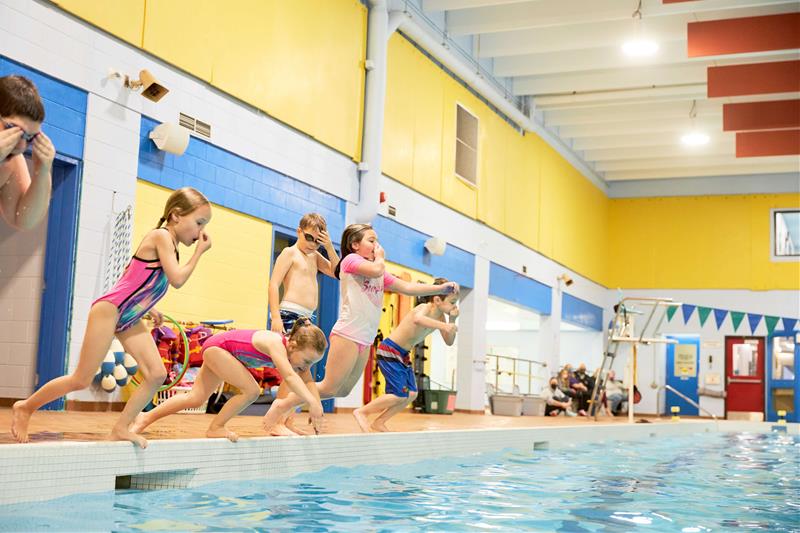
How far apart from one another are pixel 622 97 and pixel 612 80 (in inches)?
33.0

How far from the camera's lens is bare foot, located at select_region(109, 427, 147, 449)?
13.0ft

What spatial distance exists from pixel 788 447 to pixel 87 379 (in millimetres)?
9665

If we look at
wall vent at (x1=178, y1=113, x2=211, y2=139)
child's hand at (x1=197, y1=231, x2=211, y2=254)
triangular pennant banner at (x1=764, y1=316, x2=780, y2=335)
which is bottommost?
child's hand at (x1=197, y1=231, x2=211, y2=254)

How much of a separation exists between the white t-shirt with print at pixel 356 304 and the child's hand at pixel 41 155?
9.95 feet

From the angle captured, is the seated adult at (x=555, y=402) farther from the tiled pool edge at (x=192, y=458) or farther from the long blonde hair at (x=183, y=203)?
the long blonde hair at (x=183, y=203)

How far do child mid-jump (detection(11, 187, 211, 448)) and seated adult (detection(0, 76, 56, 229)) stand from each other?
1.05 metres

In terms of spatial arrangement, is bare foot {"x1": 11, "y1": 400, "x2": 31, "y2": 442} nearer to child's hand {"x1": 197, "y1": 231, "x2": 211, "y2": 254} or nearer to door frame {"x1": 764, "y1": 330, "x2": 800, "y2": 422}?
child's hand {"x1": 197, "y1": 231, "x2": 211, "y2": 254}

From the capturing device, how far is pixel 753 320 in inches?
878

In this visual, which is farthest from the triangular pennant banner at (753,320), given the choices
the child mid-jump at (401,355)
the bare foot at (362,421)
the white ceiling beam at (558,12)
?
the bare foot at (362,421)

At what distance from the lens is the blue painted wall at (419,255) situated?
1277 cm

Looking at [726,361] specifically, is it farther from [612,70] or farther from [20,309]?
[20,309]

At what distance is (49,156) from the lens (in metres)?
2.81

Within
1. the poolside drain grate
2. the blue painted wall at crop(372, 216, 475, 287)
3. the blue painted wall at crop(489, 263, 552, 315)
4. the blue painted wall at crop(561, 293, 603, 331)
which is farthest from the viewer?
the blue painted wall at crop(561, 293, 603, 331)

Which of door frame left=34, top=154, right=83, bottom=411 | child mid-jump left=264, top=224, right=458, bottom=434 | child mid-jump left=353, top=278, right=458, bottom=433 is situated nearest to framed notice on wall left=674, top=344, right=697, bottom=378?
child mid-jump left=353, top=278, right=458, bottom=433
